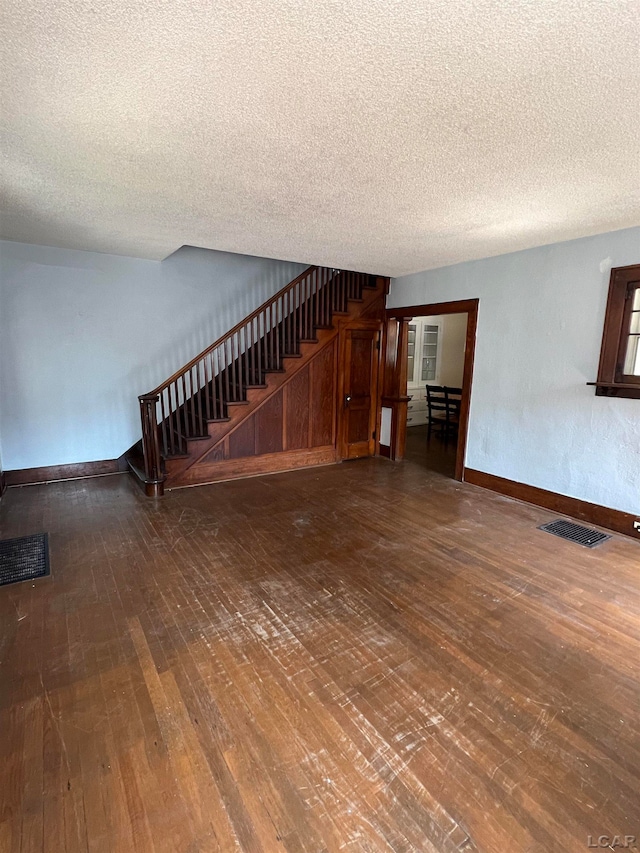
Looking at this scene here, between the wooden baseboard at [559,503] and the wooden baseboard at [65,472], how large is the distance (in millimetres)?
4439

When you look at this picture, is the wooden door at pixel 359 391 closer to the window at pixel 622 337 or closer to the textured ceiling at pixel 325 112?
the textured ceiling at pixel 325 112

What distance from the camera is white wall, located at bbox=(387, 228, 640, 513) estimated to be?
3586mm

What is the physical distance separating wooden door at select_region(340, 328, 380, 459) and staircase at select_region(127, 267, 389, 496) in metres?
0.21

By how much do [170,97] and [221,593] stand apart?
2656mm

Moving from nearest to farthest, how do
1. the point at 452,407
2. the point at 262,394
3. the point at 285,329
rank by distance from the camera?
the point at 262,394 → the point at 285,329 → the point at 452,407

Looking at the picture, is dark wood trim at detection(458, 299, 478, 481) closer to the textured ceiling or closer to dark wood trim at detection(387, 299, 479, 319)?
dark wood trim at detection(387, 299, 479, 319)

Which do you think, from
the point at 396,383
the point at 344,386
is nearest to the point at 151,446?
the point at 344,386

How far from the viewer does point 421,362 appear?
8422 mm

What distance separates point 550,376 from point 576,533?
152 centimetres

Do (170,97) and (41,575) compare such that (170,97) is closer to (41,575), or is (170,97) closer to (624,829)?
(41,575)

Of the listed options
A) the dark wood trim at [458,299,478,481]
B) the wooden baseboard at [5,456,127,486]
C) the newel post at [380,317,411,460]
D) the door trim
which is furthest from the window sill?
the wooden baseboard at [5,456,127,486]

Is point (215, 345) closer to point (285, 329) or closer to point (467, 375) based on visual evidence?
point (285, 329)

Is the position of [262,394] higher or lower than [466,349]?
lower

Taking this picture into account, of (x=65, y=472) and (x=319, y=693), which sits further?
(x=65, y=472)
